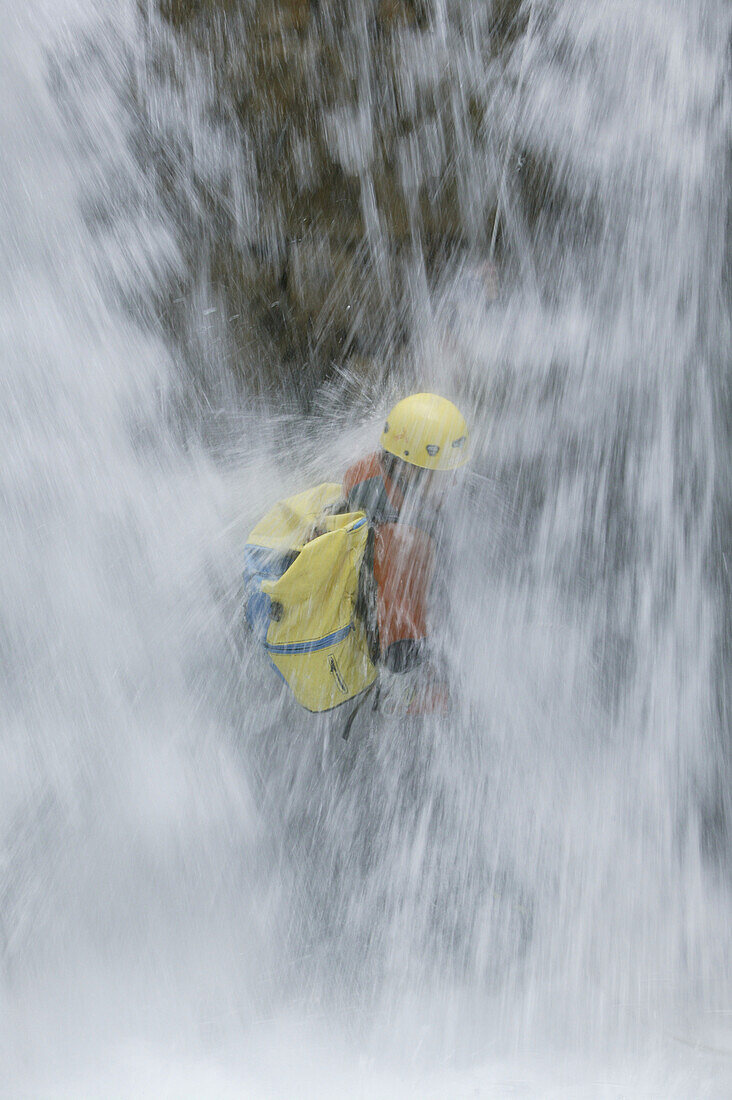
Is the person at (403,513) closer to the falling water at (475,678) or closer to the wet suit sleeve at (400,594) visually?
the wet suit sleeve at (400,594)

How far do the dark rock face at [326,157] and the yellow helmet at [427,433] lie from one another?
1.34m

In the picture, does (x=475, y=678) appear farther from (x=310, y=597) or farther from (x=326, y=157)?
(x=326, y=157)

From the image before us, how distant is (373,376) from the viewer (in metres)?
3.73

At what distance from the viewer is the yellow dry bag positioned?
2.21 metres

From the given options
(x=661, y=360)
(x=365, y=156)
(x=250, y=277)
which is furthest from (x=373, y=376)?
(x=661, y=360)

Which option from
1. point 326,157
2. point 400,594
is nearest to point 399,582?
point 400,594

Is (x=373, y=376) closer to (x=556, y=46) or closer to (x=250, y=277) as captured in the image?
(x=250, y=277)

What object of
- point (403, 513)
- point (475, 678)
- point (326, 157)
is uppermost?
point (326, 157)

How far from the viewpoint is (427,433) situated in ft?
8.04

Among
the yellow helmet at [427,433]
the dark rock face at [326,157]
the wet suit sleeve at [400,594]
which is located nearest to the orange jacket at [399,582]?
the wet suit sleeve at [400,594]

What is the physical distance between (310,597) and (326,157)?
8.61ft

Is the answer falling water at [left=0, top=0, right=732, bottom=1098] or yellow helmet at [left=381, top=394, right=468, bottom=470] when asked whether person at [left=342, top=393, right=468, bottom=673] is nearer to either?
yellow helmet at [left=381, top=394, right=468, bottom=470]

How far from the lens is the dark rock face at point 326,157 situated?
349cm

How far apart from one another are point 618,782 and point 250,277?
3.32 meters
